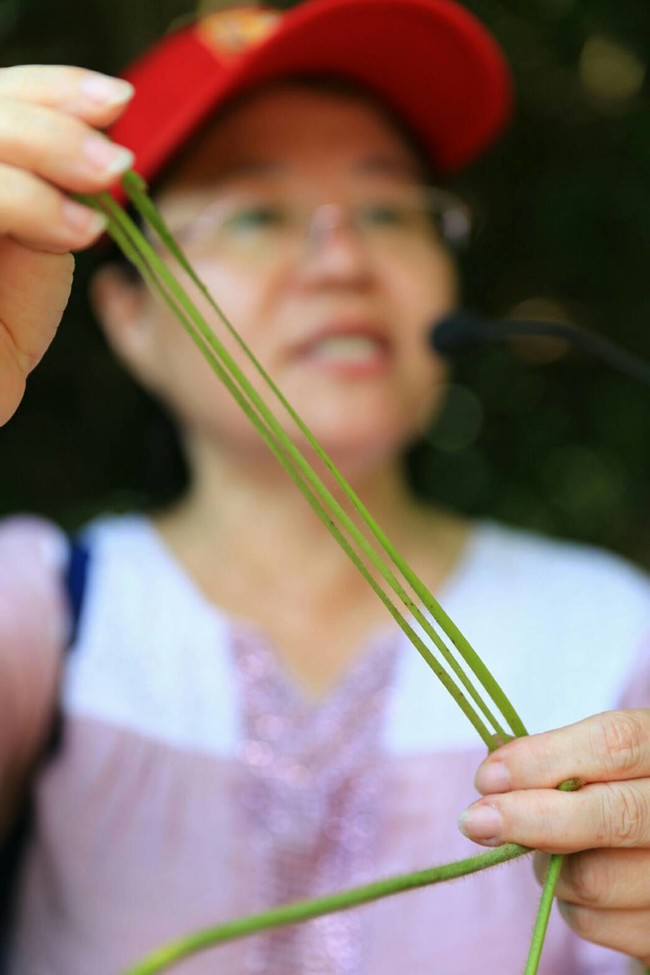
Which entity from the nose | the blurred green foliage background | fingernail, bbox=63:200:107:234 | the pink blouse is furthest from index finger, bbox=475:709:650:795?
the blurred green foliage background

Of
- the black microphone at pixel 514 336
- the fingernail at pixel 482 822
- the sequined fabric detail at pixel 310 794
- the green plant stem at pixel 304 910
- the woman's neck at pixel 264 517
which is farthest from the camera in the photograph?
the woman's neck at pixel 264 517

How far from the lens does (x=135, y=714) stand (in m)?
0.78

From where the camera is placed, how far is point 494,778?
0.36 metres

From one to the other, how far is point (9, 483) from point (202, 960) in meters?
0.67

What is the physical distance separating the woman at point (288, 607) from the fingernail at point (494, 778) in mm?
406

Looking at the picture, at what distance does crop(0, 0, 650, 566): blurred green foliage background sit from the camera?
1169 mm

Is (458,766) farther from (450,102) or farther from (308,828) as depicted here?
(450,102)

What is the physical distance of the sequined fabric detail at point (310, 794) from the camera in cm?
72

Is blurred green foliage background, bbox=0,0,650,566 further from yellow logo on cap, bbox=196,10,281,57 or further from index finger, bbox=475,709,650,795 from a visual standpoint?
index finger, bbox=475,709,650,795

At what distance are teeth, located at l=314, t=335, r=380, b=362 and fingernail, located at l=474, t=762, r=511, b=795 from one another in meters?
0.47

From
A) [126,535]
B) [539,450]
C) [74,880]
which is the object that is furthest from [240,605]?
[539,450]

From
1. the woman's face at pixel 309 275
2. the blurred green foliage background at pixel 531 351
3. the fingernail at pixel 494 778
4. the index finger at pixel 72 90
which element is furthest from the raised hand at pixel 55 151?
the blurred green foliage background at pixel 531 351

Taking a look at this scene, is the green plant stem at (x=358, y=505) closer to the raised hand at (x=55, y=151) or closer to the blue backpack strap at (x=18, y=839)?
the raised hand at (x=55, y=151)

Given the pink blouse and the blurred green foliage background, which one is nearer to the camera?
the pink blouse
